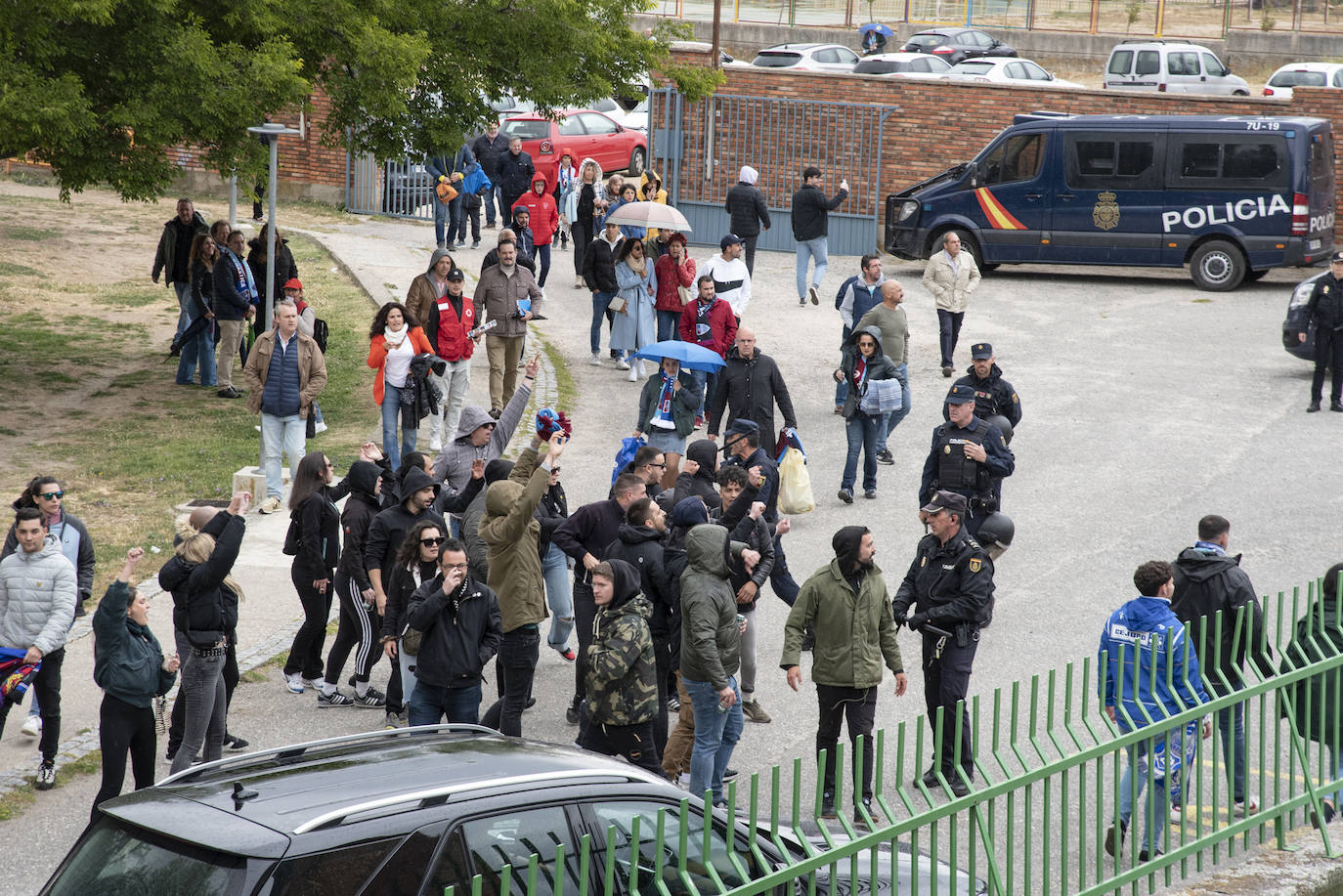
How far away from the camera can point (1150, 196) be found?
21906 millimetres

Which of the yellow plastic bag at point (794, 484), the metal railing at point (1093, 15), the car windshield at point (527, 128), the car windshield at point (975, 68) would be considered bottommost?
the yellow plastic bag at point (794, 484)

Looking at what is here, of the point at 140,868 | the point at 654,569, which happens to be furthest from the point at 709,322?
the point at 140,868

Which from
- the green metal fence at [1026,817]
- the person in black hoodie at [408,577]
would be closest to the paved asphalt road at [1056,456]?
the person in black hoodie at [408,577]

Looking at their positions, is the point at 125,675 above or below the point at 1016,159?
below

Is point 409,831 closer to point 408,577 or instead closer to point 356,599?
point 408,577

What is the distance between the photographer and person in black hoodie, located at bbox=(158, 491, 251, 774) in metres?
7.90

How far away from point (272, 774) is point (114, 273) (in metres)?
20.0

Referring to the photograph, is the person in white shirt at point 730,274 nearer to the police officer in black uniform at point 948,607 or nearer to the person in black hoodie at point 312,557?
the person in black hoodie at point 312,557

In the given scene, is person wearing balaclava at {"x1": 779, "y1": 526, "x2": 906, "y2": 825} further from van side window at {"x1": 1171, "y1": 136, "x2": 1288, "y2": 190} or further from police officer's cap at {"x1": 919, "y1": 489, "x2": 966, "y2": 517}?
van side window at {"x1": 1171, "y1": 136, "x2": 1288, "y2": 190}

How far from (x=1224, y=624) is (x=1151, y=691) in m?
1.29

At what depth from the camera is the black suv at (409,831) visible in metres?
4.51

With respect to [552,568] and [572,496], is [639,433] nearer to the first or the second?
[572,496]

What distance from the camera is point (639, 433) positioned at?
1305 centimetres

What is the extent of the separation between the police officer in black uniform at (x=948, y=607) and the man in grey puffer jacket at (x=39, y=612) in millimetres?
4790
